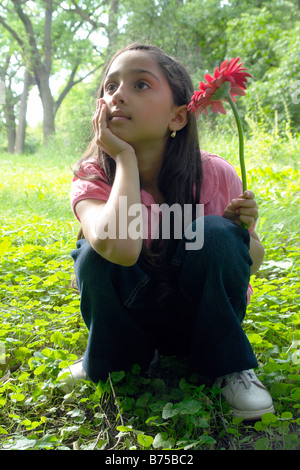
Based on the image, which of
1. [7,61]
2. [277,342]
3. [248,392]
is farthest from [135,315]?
[7,61]

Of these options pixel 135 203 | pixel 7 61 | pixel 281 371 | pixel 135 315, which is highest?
pixel 7 61

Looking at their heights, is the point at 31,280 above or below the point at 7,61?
below

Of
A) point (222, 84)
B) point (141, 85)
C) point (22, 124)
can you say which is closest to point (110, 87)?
point (141, 85)

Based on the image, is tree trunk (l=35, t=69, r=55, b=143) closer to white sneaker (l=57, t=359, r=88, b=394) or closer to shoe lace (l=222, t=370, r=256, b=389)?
white sneaker (l=57, t=359, r=88, b=394)

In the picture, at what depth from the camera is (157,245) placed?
165 centimetres

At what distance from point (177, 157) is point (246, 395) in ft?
2.83

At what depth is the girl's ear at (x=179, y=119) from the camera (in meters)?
1.75

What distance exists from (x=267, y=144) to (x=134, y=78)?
4.33 m

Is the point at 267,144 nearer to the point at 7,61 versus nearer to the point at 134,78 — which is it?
the point at 134,78

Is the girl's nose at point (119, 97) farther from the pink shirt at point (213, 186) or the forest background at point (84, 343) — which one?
the forest background at point (84, 343)

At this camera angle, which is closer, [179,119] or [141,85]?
[141,85]

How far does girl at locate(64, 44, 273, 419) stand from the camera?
1418 millimetres

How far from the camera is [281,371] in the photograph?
1621 mm

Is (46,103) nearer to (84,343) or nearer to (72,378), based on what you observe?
(84,343)
